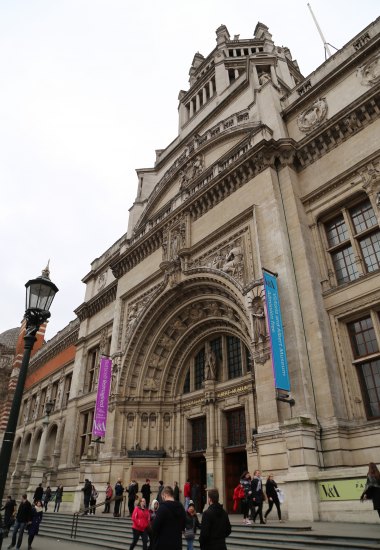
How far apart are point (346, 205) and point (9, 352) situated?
52.5 metres

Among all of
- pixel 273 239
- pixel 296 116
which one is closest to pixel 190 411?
pixel 273 239

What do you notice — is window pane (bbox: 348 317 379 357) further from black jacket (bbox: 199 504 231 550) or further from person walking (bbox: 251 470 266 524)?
black jacket (bbox: 199 504 231 550)

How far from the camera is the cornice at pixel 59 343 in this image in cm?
3691

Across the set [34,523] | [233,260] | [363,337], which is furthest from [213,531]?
[233,260]

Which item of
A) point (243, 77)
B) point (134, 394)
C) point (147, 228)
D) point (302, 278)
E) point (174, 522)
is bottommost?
point (174, 522)

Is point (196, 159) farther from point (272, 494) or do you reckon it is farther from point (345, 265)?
point (272, 494)

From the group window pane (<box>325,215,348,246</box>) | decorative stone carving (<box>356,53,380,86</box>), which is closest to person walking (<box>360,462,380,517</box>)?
window pane (<box>325,215,348,246</box>)

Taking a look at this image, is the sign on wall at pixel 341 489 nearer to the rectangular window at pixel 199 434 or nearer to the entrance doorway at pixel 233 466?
the entrance doorway at pixel 233 466

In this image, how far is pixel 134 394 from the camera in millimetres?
23625

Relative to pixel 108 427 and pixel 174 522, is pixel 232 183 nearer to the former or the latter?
pixel 108 427

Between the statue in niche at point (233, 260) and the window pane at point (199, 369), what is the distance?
21.6ft

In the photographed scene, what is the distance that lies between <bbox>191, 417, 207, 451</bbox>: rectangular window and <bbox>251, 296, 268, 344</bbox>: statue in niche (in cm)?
835

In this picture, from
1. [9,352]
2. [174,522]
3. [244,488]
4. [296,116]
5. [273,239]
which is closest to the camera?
[174,522]

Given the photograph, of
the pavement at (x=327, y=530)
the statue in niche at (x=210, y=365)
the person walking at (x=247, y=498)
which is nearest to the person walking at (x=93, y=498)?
the pavement at (x=327, y=530)
